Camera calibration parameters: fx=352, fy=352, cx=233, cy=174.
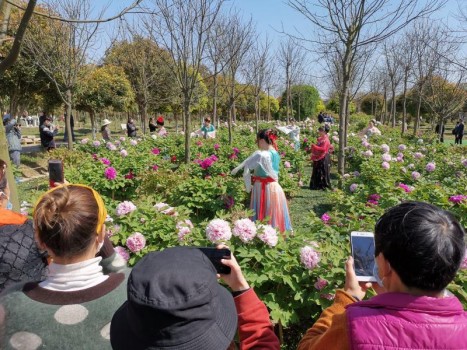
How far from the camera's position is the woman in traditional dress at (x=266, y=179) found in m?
4.55

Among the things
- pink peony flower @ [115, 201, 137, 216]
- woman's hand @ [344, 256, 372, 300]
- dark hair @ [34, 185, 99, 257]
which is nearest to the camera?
dark hair @ [34, 185, 99, 257]

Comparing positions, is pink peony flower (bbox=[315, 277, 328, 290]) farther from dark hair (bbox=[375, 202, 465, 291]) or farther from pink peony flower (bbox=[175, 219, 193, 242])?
dark hair (bbox=[375, 202, 465, 291])

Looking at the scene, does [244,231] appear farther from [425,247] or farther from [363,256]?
[425,247]

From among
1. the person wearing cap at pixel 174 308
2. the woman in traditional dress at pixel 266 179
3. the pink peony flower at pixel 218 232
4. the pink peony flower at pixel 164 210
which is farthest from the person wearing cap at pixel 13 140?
the person wearing cap at pixel 174 308

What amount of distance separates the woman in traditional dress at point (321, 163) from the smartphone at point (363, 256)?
713 cm

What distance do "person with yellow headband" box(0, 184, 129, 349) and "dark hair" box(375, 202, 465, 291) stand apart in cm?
86

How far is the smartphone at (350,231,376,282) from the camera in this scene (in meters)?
1.36

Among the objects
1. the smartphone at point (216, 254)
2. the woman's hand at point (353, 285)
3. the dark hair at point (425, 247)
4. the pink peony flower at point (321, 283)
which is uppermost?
the dark hair at point (425, 247)

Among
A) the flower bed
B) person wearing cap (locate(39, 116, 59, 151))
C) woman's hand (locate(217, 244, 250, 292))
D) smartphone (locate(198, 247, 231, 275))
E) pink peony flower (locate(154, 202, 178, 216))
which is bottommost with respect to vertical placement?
the flower bed

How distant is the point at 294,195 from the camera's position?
797cm

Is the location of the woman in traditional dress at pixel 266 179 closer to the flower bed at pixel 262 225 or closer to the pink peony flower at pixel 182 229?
the flower bed at pixel 262 225

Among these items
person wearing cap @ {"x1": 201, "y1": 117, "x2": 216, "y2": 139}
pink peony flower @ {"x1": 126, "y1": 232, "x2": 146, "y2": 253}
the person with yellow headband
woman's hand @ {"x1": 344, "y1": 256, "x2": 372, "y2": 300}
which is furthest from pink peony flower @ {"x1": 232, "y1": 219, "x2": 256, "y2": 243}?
person wearing cap @ {"x1": 201, "y1": 117, "x2": 216, "y2": 139}

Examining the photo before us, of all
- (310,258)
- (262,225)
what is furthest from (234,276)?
(262,225)

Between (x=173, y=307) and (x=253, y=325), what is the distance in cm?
48
